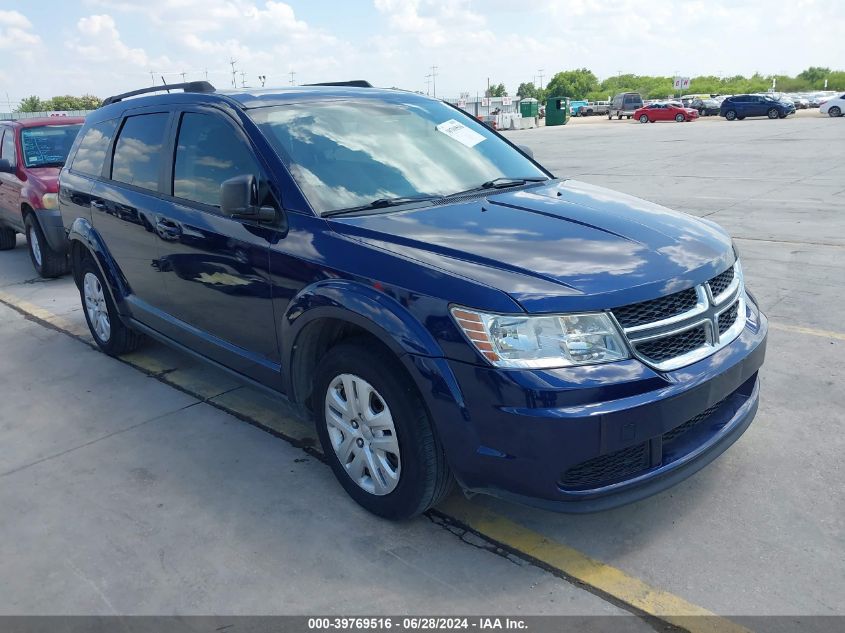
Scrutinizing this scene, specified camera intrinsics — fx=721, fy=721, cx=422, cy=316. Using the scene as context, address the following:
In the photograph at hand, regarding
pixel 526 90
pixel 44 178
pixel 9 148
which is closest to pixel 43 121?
pixel 9 148

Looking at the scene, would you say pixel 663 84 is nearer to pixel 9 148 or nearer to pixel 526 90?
pixel 526 90

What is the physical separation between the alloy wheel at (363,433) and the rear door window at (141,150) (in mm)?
2027

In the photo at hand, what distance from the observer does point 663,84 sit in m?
120

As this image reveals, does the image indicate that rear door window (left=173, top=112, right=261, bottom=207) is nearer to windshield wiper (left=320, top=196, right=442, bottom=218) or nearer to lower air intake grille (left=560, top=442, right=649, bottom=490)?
windshield wiper (left=320, top=196, right=442, bottom=218)

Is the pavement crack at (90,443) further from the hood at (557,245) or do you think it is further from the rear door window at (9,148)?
the rear door window at (9,148)

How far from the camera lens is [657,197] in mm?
12062

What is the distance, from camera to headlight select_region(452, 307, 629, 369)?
257 cm

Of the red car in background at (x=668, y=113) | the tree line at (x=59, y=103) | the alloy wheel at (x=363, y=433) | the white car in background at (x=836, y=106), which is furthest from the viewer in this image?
the tree line at (x=59, y=103)

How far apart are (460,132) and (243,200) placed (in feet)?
4.96

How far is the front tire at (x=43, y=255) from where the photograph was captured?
8.18 meters

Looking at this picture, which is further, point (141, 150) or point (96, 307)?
point (96, 307)

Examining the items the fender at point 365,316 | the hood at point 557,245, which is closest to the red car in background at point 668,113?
the hood at point 557,245

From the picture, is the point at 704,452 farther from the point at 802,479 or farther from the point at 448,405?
the point at 448,405

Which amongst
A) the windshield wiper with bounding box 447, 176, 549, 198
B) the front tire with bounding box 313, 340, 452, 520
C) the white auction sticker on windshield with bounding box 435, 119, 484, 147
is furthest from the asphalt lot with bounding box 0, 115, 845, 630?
the white auction sticker on windshield with bounding box 435, 119, 484, 147
